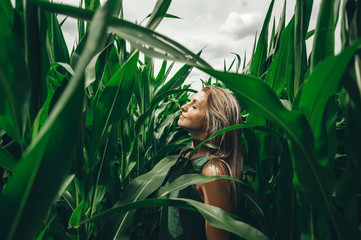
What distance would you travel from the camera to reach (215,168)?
627 millimetres

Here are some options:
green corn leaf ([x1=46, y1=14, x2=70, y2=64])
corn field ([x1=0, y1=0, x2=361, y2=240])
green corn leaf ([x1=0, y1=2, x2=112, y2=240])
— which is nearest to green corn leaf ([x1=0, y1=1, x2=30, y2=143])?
corn field ([x1=0, y1=0, x2=361, y2=240])

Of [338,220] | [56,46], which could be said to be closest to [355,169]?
[338,220]

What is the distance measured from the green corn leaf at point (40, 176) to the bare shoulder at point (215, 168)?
20.4 inches

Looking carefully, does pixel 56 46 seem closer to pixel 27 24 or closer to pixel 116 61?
pixel 116 61

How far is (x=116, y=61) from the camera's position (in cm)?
50

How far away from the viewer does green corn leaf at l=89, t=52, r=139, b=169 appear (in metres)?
0.36

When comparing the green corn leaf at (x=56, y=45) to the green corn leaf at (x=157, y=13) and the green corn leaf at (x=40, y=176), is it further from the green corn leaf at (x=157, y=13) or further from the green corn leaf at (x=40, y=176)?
the green corn leaf at (x=40, y=176)

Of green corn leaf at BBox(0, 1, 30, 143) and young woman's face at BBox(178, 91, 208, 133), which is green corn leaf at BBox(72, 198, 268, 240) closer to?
green corn leaf at BBox(0, 1, 30, 143)

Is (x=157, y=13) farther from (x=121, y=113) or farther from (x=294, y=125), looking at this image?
(x=294, y=125)

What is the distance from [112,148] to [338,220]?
38cm

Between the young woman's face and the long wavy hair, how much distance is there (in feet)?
0.05

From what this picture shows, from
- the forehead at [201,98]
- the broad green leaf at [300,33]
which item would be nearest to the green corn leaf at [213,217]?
the broad green leaf at [300,33]

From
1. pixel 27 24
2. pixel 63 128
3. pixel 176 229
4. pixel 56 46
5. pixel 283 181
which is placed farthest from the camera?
pixel 176 229

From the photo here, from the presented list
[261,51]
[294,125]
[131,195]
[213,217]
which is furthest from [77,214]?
[261,51]
